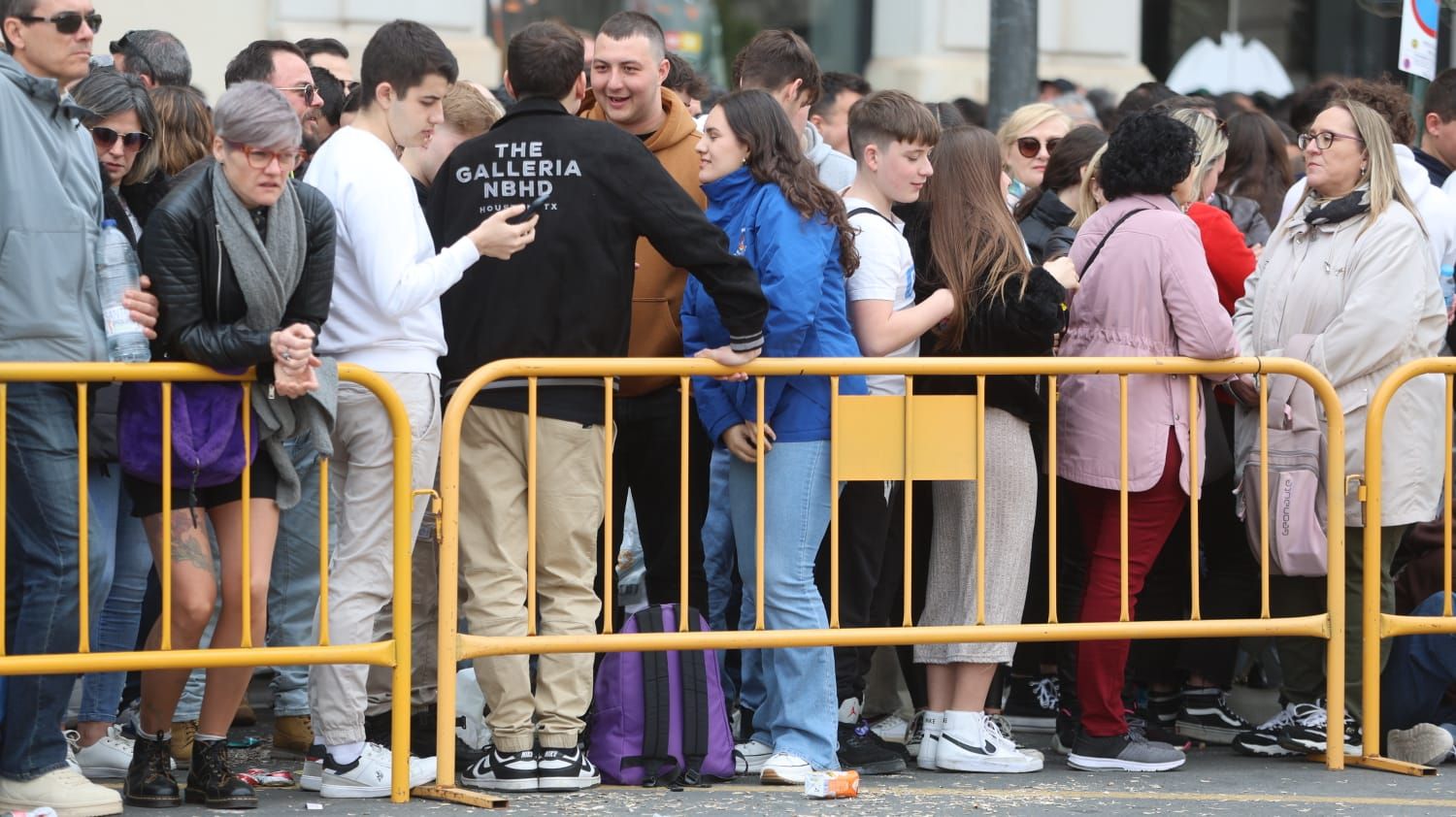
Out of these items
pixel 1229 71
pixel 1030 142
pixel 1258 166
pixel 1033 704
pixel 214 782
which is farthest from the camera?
pixel 1229 71

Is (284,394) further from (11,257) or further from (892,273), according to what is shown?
(892,273)

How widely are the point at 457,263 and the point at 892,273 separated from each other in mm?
1386

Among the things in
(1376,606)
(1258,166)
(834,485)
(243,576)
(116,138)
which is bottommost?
(1376,606)

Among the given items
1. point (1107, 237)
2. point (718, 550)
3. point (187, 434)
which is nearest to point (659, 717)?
point (718, 550)

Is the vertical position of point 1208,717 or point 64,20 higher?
point 64,20

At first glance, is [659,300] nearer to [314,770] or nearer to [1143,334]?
[1143,334]

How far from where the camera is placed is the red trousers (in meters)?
6.59

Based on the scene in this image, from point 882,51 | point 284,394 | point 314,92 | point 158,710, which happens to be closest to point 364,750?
point 158,710

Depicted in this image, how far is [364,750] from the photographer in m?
6.00

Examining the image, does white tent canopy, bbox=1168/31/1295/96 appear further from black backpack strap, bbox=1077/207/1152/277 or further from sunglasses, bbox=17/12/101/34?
sunglasses, bbox=17/12/101/34

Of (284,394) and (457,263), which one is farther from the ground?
(457,263)

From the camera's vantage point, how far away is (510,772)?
6.06 m

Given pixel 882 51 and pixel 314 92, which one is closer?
pixel 314 92

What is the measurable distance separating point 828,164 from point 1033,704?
2098mm
